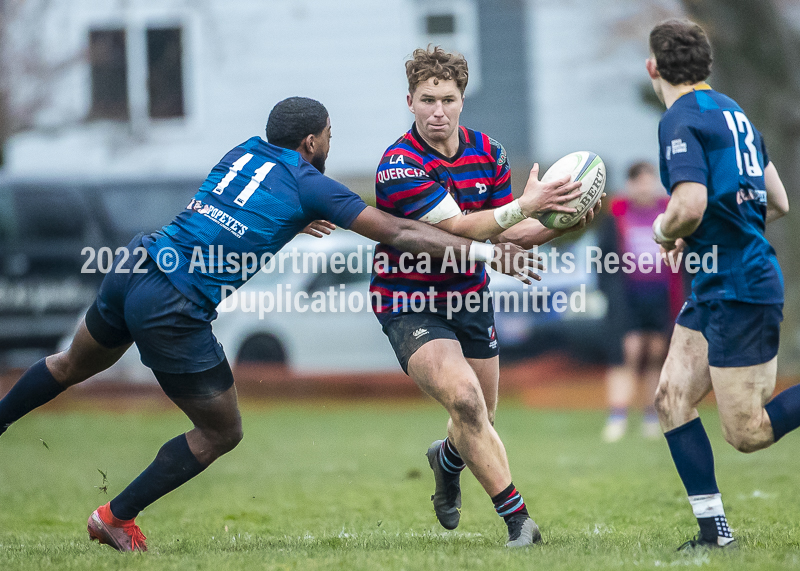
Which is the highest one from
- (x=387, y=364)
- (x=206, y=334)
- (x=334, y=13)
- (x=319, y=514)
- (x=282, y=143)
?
(x=334, y=13)

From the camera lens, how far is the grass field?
438cm

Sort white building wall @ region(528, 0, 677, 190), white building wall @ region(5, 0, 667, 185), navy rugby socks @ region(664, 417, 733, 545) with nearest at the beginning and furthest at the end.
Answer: navy rugby socks @ region(664, 417, 733, 545) < white building wall @ region(5, 0, 667, 185) < white building wall @ region(528, 0, 677, 190)

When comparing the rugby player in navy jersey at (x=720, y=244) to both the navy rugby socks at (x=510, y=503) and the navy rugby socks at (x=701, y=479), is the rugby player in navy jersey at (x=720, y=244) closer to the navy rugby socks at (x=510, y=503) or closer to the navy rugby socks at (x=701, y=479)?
the navy rugby socks at (x=701, y=479)

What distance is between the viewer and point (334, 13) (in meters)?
18.9

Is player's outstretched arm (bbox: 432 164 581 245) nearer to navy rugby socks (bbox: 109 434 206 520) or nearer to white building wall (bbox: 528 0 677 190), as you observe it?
navy rugby socks (bbox: 109 434 206 520)

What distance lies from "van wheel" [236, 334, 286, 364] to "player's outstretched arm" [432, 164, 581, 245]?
943cm

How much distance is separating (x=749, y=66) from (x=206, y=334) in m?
10.9

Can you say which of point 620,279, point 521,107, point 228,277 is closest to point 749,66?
point 620,279

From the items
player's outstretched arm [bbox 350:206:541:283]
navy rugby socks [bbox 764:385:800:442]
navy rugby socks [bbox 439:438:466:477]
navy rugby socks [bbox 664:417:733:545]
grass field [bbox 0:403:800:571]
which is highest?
player's outstretched arm [bbox 350:206:541:283]

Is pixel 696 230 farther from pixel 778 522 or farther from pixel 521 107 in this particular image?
pixel 521 107

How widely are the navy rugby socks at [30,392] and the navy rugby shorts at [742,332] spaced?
3.30m

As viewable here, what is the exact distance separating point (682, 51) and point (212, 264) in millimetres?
2374

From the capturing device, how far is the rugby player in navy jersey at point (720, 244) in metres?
4.20

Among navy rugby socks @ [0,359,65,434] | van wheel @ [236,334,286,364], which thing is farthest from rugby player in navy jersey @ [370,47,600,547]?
van wheel @ [236,334,286,364]
